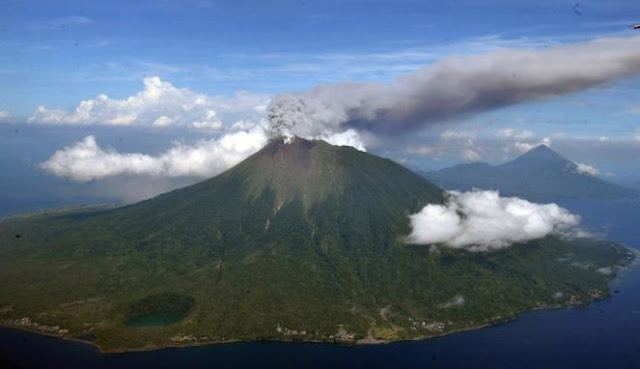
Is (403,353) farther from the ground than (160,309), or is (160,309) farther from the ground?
(160,309)

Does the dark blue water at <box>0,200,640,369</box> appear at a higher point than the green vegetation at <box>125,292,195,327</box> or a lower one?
lower

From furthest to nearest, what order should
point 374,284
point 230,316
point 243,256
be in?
point 243,256 → point 374,284 → point 230,316

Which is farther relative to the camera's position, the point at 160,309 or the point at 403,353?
the point at 160,309

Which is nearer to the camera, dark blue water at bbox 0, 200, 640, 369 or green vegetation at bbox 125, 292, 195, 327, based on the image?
dark blue water at bbox 0, 200, 640, 369

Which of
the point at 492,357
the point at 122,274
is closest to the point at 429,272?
the point at 492,357

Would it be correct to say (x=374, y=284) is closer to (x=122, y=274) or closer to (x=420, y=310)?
(x=420, y=310)

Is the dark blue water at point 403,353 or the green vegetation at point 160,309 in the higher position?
the green vegetation at point 160,309

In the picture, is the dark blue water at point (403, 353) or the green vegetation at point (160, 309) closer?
the dark blue water at point (403, 353)

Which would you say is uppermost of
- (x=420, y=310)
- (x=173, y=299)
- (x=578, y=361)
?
(x=173, y=299)
